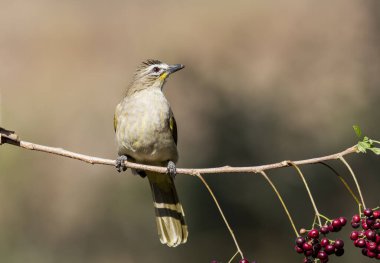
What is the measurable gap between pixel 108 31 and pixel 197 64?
125 inches

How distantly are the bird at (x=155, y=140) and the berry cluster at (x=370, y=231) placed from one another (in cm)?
231

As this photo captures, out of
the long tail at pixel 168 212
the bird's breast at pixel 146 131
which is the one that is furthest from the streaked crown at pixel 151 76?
→ the long tail at pixel 168 212

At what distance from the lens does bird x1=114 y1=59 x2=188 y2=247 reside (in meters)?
5.98

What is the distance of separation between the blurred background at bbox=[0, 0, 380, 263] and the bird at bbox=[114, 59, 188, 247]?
1.14m

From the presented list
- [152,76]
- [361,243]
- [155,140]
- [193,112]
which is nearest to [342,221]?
[361,243]

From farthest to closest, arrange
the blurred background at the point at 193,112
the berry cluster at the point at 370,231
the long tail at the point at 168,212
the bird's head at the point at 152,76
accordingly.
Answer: the blurred background at the point at 193,112
the bird's head at the point at 152,76
the long tail at the point at 168,212
the berry cluster at the point at 370,231

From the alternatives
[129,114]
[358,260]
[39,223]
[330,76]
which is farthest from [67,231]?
[330,76]

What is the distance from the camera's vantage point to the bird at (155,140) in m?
5.98

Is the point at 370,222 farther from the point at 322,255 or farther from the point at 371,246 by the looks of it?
the point at 322,255

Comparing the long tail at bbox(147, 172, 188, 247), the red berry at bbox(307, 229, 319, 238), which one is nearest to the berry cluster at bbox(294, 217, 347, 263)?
the red berry at bbox(307, 229, 319, 238)

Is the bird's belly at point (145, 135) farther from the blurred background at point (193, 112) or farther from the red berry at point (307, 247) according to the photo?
the red berry at point (307, 247)

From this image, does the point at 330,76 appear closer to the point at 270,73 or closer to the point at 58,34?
the point at 270,73

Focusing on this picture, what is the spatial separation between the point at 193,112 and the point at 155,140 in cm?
954

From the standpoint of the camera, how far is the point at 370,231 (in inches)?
140
